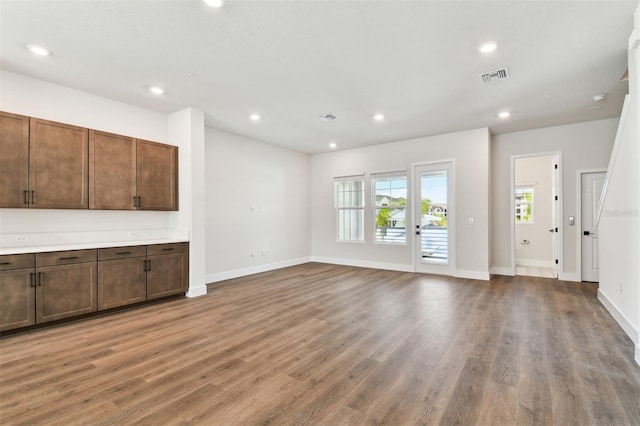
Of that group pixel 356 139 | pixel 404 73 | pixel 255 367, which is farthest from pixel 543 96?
pixel 255 367

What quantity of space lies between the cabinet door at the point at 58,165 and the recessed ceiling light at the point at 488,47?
482 centimetres

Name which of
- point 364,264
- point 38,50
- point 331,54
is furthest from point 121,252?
point 364,264

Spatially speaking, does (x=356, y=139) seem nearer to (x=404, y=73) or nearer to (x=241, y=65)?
(x=404, y=73)

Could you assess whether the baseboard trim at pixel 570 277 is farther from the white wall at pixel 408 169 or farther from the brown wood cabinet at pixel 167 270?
the brown wood cabinet at pixel 167 270

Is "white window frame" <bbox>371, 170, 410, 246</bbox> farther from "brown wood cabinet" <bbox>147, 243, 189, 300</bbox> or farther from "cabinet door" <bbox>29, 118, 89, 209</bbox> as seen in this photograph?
"cabinet door" <bbox>29, 118, 89, 209</bbox>

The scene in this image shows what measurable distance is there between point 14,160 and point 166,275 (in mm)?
2180

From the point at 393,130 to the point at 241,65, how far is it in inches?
138

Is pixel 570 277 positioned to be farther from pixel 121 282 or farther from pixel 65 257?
pixel 65 257

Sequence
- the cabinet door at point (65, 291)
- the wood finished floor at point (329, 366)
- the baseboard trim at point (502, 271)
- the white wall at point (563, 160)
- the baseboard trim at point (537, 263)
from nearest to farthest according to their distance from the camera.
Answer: the wood finished floor at point (329, 366) → the cabinet door at point (65, 291) → the white wall at point (563, 160) → the baseboard trim at point (502, 271) → the baseboard trim at point (537, 263)

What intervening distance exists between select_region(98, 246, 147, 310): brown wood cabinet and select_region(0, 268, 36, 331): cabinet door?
62cm

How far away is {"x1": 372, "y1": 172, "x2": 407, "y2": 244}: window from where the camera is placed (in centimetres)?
675

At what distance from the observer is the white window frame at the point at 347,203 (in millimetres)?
7434

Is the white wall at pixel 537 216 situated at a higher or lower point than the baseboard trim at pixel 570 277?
higher

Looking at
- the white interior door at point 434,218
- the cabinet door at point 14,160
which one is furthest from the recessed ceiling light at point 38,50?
the white interior door at point 434,218
